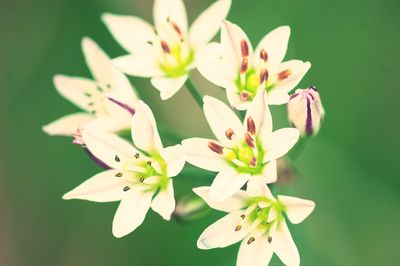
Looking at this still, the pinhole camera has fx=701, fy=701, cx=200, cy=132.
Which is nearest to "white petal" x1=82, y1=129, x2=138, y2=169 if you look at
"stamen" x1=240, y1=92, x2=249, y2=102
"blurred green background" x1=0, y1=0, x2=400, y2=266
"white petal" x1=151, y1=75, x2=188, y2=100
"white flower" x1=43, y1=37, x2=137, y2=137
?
"white flower" x1=43, y1=37, x2=137, y2=137

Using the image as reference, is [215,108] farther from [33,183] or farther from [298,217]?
[33,183]

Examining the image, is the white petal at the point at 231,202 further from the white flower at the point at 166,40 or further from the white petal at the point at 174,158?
the white flower at the point at 166,40

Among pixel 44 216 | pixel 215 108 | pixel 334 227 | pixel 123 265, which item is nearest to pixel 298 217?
pixel 215 108

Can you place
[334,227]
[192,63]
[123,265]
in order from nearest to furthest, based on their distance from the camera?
[192,63] < [334,227] < [123,265]

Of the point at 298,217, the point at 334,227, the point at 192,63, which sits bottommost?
the point at 334,227

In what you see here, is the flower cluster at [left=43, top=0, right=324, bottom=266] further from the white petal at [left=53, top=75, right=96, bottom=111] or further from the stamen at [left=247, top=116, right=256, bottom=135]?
the white petal at [left=53, top=75, right=96, bottom=111]

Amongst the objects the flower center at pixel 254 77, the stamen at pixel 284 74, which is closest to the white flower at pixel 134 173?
the flower center at pixel 254 77

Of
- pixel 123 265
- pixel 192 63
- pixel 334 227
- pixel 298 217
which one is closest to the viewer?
pixel 298 217
